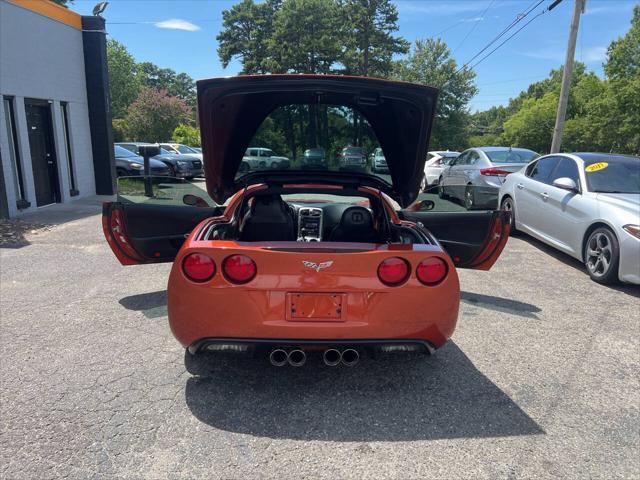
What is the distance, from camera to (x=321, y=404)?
295cm

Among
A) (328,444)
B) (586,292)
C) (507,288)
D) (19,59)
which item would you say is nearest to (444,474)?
(328,444)

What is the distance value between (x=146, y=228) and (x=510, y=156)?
8245mm

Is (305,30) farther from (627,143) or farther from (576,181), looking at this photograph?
(576,181)

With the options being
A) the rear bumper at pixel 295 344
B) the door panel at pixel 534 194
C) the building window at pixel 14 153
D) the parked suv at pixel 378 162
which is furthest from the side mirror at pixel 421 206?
the building window at pixel 14 153

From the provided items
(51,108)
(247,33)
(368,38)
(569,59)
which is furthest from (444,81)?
(51,108)

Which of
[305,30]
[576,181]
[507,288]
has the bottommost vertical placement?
[507,288]

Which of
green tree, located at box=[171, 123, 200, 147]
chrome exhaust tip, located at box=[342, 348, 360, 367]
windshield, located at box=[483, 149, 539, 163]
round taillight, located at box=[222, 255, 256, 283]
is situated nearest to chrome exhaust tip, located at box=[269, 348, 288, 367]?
chrome exhaust tip, located at box=[342, 348, 360, 367]

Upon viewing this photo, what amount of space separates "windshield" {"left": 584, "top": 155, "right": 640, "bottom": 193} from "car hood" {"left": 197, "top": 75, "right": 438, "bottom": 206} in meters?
3.29

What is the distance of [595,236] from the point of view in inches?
224

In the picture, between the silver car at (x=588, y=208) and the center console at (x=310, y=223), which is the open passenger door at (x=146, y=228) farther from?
the silver car at (x=588, y=208)

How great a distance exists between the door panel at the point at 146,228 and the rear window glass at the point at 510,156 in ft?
24.1

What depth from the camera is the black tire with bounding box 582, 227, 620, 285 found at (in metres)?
5.30

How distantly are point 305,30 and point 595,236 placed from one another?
4139 cm

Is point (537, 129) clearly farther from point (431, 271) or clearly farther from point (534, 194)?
point (431, 271)
